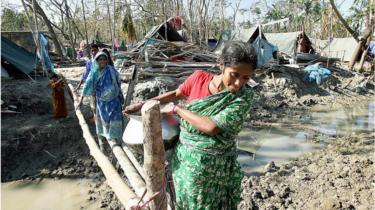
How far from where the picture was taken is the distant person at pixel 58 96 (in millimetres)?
6318

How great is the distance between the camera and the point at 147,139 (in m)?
1.69

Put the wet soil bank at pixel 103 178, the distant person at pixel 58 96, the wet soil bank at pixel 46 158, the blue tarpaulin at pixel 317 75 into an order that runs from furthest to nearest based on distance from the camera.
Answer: the blue tarpaulin at pixel 317 75
the distant person at pixel 58 96
the wet soil bank at pixel 46 158
the wet soil bank at pixel 103 178

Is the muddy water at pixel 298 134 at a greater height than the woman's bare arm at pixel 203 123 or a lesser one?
lesser

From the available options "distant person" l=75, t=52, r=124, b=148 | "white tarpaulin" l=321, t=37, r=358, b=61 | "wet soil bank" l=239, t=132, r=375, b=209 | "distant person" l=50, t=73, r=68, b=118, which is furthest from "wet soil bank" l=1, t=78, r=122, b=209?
"white tarpaulin" l=321, t=37, r=358, b=61

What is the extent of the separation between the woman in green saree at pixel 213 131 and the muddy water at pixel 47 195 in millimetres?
2947

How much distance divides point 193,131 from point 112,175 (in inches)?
51.1

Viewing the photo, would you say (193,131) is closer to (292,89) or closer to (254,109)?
(254,109)

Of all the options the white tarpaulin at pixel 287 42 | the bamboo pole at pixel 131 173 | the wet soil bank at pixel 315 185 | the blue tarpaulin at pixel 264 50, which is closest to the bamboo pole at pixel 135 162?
the bamboo pole at pixel 131 173

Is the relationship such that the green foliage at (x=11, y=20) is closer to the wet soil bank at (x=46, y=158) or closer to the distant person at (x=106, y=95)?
the wet soil bank at (x=46, y=158)

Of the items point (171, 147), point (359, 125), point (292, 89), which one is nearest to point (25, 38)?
point (292, 89)

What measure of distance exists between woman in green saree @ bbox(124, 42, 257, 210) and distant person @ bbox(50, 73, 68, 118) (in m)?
4.75

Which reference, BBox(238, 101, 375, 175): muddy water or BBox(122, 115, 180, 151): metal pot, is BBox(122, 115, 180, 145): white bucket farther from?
BBox(238, 101, 375, 175): muddy water

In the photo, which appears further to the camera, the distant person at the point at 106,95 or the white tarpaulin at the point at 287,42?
the white tarpaulin at the point at 287,42

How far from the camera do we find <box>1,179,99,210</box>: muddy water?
15.6 ft
